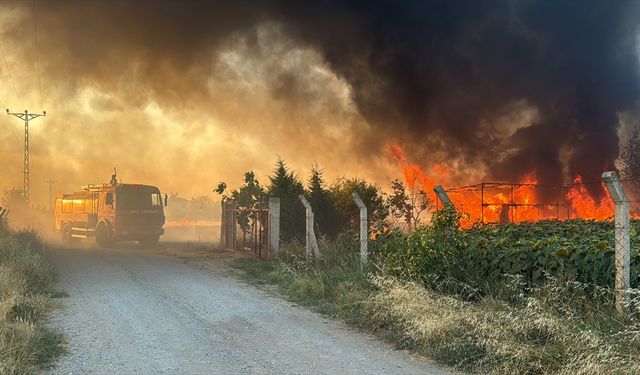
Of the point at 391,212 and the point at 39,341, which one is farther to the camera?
the point at 391,212

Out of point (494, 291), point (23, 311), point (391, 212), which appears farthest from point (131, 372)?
point (391, 212)

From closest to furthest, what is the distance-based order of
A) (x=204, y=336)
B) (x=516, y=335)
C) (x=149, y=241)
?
(x=516, y=335)
(x=204, y=336)
(x=149, y=241)

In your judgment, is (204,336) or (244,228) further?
(244,228)

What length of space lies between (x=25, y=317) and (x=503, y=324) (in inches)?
266

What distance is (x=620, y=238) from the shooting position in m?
6.31

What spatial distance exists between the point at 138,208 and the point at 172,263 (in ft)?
29.1

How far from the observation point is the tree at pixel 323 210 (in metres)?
18.8

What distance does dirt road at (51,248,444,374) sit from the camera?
550 centimetres

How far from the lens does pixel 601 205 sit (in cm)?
2606

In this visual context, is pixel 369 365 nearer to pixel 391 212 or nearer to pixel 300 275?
pixel 300 275

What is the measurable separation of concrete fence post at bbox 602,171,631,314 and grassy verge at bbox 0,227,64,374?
7032 millimetres

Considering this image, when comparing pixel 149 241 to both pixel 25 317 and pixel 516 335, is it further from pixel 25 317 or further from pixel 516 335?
pixel 516 335

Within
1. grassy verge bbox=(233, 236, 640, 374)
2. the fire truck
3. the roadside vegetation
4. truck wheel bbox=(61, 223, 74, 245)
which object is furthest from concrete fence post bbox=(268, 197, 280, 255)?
truck wheel bbox=(61, 223, 74, 245)

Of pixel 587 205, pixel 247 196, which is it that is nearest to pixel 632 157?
pixel 587 205
